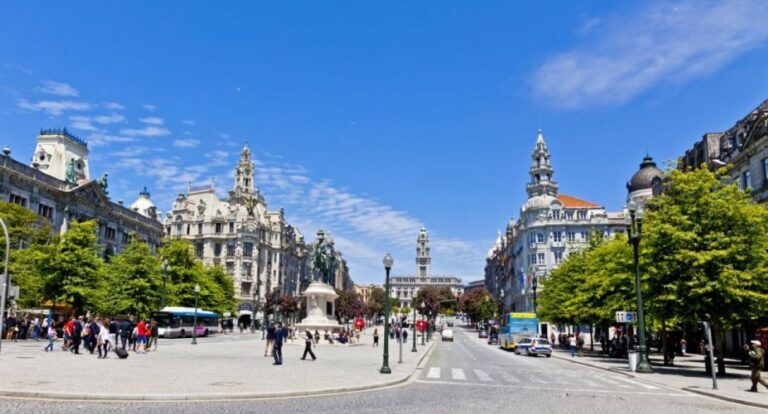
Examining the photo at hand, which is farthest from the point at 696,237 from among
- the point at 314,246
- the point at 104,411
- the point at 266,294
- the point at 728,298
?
the point at 266,294

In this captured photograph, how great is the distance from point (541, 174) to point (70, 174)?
76675 millimetres

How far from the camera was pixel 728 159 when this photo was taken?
154 feet

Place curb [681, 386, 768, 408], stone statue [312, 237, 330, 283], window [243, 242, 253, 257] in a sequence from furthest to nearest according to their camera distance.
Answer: window [243, 242, 253, 257] → stone statue [312, 237, 330, 283] → curb [681, 386, 768, 408]

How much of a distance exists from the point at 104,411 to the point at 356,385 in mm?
7612

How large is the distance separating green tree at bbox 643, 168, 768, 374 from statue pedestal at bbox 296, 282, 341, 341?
28863 mm

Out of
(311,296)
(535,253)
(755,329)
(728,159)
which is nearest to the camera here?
(755,329)

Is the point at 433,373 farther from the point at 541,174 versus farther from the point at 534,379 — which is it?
the point at 541,174

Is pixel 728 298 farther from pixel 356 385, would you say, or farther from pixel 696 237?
pixel 356 385

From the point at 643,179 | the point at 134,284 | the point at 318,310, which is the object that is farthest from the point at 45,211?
the point at 643,179

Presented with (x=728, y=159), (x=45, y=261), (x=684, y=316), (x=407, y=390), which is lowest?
(x=407, y=390)

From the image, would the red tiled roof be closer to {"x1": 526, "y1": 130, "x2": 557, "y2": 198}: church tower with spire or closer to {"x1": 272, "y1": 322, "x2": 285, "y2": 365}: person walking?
{"x1": 526, "y1": 130, "x2": 557, "y2": 198}: church tower with spire

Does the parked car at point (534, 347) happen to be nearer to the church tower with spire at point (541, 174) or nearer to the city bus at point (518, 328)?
the city bus at point (518, 328)

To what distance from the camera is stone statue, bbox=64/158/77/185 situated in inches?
2634

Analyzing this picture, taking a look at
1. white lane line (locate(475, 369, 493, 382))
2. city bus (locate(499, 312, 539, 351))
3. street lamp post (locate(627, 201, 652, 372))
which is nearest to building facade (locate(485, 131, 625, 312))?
city bus (locate(499, 312, 539, 351))
